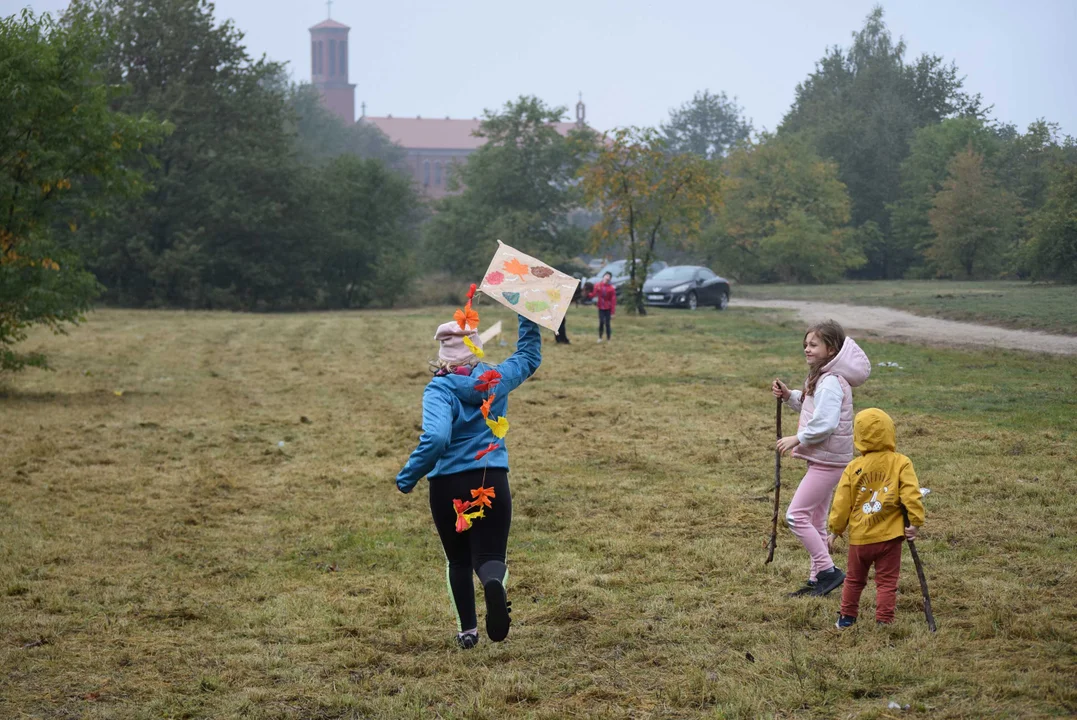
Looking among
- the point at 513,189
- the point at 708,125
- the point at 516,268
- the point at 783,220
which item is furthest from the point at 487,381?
the point at 708,125

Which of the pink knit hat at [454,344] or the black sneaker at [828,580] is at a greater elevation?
the pink knit hat at [454,344]

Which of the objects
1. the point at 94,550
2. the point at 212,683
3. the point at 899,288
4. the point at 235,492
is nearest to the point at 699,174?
the point at 899,288

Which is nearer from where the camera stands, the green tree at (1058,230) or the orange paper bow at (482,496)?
the orange paper bow at (482,496)

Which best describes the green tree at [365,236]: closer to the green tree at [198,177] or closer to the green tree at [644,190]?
the green tree at [198,177]

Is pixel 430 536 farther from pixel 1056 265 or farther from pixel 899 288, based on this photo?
pixel 899 288

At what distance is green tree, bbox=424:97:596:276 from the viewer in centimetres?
5200

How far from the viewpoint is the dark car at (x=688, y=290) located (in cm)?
3525

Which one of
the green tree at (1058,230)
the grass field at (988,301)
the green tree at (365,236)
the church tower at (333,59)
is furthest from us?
the church tower at (333,59)

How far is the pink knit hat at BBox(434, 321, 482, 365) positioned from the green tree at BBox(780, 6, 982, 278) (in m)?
50.9

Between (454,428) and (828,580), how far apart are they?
243 cm

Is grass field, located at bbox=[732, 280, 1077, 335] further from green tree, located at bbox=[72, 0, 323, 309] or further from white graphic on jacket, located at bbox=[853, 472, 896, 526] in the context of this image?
green tree, located at bbox=[72, 0, 323, 309]

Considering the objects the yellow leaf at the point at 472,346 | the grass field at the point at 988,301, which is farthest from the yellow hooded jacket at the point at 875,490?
the grass field at the point at 988,301

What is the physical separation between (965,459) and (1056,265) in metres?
13.4

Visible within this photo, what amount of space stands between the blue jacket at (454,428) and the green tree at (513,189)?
45.9 m
